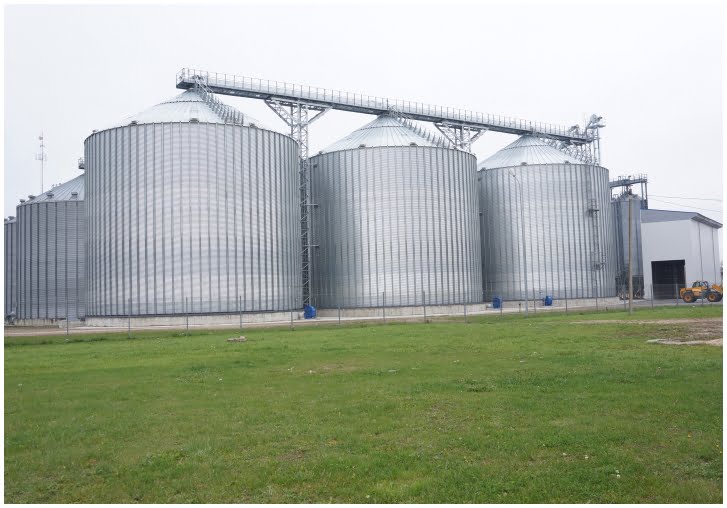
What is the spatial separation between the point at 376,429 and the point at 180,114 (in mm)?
49756

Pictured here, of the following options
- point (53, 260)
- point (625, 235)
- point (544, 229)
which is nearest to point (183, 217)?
point (53, 260)

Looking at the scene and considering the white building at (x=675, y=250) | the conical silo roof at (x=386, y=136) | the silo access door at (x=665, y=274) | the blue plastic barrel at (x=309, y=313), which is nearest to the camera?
the blue plastic barrel at (x=309, y=313)

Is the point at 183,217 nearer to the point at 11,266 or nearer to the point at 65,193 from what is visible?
the point at 65,193

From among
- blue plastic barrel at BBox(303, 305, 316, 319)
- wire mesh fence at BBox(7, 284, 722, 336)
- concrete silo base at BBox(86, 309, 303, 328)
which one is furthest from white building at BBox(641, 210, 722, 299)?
concrete silo base at BBox(86, 309, 303, 328)

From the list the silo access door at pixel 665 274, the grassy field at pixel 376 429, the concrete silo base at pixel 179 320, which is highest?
the silo access door at pixel 665 274

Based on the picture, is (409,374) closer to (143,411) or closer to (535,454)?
(143,411)

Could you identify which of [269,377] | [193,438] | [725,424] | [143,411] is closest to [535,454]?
[725,424]

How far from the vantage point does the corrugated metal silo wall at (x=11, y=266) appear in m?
72.4

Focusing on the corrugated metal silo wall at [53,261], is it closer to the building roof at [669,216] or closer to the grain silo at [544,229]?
the grain silo at [544,229]

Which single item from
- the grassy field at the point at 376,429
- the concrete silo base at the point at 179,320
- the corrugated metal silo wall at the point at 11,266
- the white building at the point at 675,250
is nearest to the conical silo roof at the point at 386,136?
the concrete silo base at the point at 179,320

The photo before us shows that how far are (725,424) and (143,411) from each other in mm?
11285

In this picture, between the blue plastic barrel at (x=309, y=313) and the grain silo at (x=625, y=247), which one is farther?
the grain silo at (x=625, y=247)

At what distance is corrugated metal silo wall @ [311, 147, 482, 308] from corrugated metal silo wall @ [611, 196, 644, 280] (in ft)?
107

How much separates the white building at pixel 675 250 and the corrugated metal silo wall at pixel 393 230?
34.8 metres
